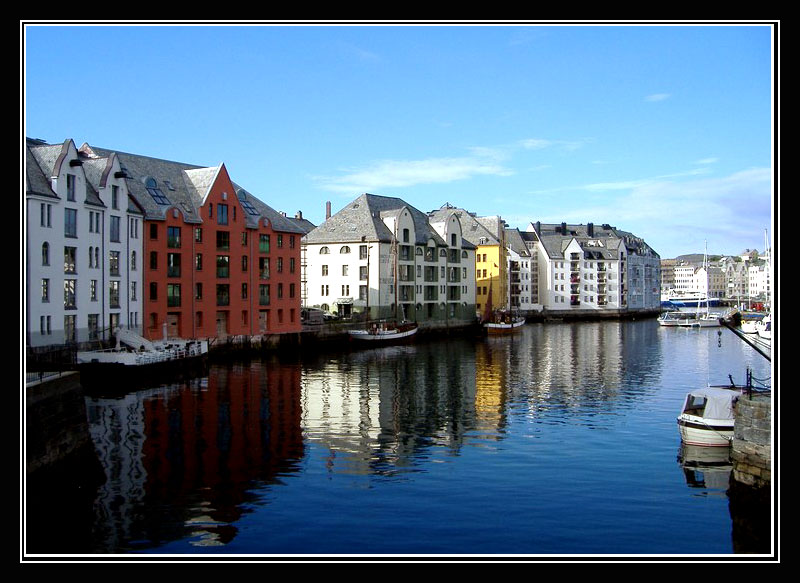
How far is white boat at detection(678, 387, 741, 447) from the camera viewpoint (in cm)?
3472

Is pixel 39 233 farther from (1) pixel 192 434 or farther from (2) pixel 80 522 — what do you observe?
(2) pixel 80 522

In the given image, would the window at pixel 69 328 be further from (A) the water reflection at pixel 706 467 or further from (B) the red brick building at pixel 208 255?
(A) the water reflection at pixel 706 467

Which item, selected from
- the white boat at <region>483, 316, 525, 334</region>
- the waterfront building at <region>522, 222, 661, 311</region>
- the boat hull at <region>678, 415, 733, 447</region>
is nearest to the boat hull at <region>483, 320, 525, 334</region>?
the white boat at <region>483, 316, 525, 334</region>

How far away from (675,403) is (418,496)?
28.5m

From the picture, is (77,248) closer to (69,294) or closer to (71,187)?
(69,294)

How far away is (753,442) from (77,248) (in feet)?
177

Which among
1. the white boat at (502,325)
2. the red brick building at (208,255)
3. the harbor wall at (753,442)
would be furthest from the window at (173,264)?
the white boat at (502,325)

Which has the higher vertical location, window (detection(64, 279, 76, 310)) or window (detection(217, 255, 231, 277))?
window (detection(217, 255, 231, 277))

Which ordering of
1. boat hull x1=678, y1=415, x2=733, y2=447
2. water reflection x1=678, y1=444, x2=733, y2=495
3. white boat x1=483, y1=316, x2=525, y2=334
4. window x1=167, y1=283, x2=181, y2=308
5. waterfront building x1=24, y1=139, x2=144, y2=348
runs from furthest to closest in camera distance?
white boat x1=483, y1=316, x2=525, y2=334, window x1=167, y1=283, x2=181, y2=308, waterfront building x1=24, y1=139, x2=144, y2=348, boat hull x1=678, y1=415, x2=733, y2=447, water reflection x1=678, y1=444, x2=733, y2=495

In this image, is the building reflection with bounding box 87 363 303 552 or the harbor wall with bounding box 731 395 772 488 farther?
the harbor wall with bounding box 731 395 772 488

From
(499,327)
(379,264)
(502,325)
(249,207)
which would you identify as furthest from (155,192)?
(502,325)

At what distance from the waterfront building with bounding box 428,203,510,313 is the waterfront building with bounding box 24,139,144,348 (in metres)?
94.3

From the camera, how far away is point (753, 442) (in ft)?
86.8

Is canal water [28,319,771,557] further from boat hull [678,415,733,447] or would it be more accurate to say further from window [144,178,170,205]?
window [144,178,170,205]
